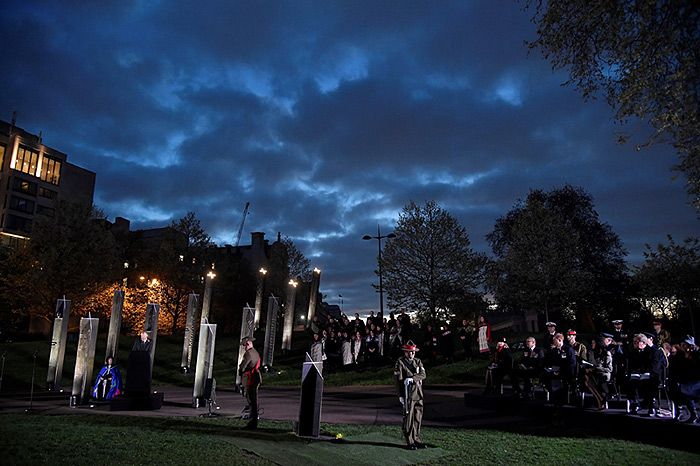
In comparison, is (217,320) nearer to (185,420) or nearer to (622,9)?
(185,420)

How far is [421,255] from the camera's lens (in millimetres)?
34969

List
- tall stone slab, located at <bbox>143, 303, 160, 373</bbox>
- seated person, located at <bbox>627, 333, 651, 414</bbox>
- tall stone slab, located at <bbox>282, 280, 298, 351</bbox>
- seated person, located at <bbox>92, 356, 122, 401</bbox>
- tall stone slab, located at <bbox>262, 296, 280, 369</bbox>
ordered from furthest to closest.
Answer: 1. tall stone slab, located at <bbox>282, 280, 298, 351</bbox>
2. tall stone slab, located at <bbox>262, 296, 280, 369</bbox>
3. tall stone slab, located at <bbox>143, 303, 160, 373</bbox>
4. seated person, located at <bbox>92, 356, 122, 401</bbox>
5. seated person, located at <bbox>627, 333, 651, 414</bbox>

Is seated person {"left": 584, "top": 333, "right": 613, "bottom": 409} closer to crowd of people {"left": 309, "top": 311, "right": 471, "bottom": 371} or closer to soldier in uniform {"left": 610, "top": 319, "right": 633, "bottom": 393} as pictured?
soldier in uniform {"left": 610, "top": 319, "right": 633, "bottom": 393}

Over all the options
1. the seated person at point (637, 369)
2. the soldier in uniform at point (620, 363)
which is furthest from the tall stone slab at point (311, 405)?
the soldier in uniform at point (620, 363)

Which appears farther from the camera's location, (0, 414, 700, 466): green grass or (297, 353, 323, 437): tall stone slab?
(297, 353, 323, 437): tall stone slab

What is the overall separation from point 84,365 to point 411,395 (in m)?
12.1

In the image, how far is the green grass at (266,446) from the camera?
7699mm

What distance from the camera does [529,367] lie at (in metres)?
14.2

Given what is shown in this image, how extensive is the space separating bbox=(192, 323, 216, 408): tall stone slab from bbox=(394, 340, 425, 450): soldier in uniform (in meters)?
6.81

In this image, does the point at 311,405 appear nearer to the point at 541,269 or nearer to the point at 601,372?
the point at 601,372

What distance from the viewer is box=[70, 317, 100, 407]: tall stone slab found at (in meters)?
15.2

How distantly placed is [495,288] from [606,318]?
1881cm

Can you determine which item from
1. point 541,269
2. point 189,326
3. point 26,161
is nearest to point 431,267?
point 541,269

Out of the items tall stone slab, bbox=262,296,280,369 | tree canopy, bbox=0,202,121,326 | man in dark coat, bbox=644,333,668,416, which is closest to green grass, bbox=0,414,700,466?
man in dark coat, bbox=644,333,668,416
